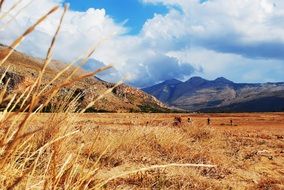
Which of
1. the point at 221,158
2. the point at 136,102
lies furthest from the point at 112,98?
the point at 221,158

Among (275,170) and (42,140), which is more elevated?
(42,140)

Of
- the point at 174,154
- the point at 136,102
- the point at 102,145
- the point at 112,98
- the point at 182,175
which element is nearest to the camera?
the point at 182,175

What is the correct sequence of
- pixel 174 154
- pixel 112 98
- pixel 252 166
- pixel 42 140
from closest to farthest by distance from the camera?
pixel 42 140 < pixel 174 154 < pixel 252 166 < pixel 112 98

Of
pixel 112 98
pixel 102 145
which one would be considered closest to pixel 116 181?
pixel 102 145

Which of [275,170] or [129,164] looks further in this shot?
[275,170]

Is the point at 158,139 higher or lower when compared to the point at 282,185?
higher

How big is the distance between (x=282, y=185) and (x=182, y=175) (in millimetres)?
2462

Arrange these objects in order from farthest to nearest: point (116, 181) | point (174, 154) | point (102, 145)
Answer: point (174, 154)
point (102, 145)
point (116, 181)

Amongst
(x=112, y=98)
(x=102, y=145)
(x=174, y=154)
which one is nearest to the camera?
(x=102, y=145)

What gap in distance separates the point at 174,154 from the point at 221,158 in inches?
61.6

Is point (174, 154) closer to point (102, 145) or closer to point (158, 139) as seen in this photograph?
point (158, 139)

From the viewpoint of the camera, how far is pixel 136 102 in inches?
7475

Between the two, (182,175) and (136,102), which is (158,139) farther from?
(136,102)

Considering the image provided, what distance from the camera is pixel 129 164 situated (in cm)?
981
